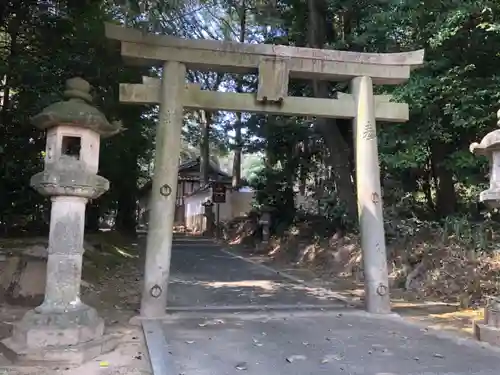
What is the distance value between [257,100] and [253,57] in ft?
2.32

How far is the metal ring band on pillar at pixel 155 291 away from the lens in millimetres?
7125

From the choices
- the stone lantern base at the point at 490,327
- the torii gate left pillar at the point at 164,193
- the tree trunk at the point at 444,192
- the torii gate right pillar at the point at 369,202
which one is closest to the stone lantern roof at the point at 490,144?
the torii gate right pillar at the point at 369,202

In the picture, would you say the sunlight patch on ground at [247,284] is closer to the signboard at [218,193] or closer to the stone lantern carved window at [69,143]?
the stone lantern carved window at [69,143]

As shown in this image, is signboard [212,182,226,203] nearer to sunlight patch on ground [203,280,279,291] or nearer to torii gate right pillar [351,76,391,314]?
sunlight patch on ground [203,280,279,291]

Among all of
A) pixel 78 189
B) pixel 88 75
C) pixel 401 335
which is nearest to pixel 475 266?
pixel 401 335

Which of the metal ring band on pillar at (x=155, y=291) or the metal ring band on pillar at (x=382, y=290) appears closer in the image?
the metal ring band on pillar at (x=155, y=291)

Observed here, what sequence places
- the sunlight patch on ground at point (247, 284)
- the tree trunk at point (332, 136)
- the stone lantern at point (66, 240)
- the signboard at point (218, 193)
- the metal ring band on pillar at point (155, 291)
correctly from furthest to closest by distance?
the signboard at point (218, 193) → the tree trunk at point (332, 136) → the sunlight patch on ground at point (247, 284) → the metal ring band on pillar at point (155, 291) → the stone lantern at point (66, 240)

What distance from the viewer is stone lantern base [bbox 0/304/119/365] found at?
5.04m

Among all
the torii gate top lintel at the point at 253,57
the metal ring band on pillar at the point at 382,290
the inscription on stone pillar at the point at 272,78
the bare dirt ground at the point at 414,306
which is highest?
the torii gate top lintel at the point at 253,57

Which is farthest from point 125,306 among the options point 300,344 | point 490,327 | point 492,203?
point 492,203

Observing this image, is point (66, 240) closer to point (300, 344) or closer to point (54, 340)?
point (54, 340)

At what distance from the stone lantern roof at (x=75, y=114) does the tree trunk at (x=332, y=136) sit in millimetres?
9240

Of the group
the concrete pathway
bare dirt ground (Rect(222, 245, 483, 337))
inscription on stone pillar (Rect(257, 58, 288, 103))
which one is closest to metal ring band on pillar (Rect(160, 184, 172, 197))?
the concrete pathway

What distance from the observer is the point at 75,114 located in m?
5.77
